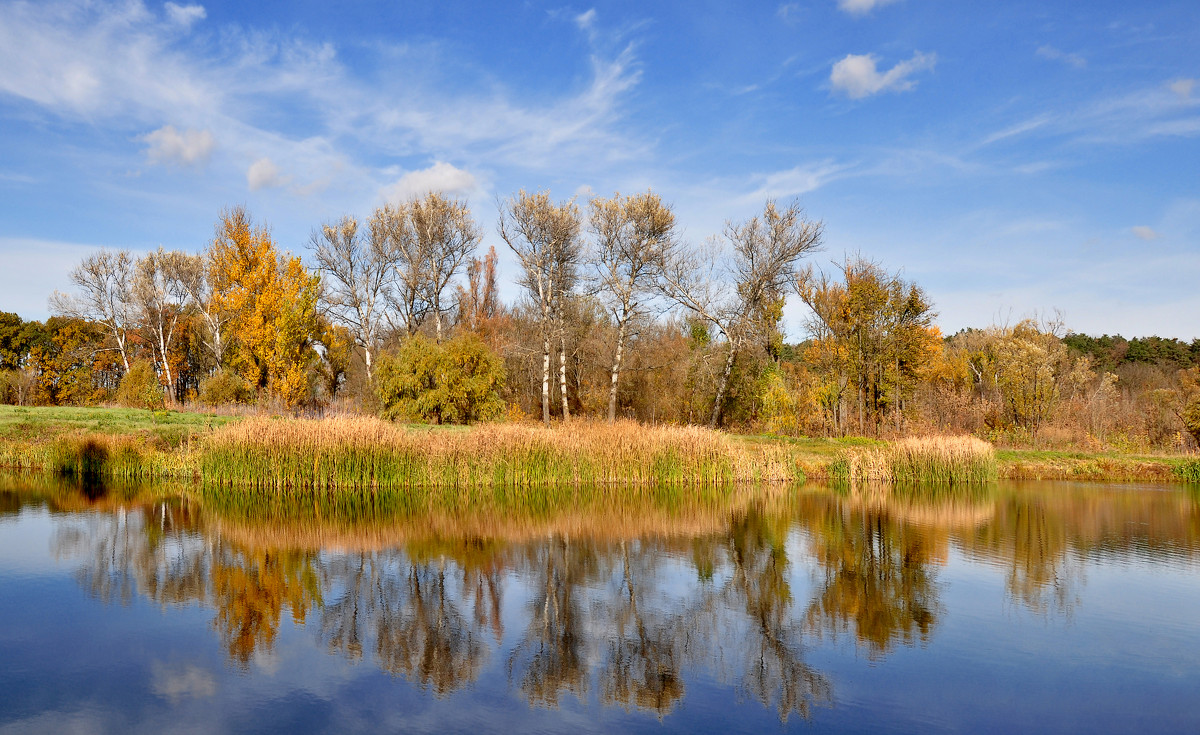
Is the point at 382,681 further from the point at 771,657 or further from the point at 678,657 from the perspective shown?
the point at 771,657

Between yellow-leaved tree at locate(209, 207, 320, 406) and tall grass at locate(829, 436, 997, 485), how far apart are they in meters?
26.7

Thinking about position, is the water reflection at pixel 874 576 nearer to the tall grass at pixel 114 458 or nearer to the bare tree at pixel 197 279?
the tall grass at pixel 114 458

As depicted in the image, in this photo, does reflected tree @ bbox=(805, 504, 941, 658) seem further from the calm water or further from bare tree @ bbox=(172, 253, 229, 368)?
bare tree @ bbox=(172, 253, 229, 368)

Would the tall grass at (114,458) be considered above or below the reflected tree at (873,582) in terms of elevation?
above

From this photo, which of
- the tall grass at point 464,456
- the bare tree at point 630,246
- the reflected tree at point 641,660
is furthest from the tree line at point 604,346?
the reflected tree at point 641,660

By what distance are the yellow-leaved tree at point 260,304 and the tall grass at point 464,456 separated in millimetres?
18116

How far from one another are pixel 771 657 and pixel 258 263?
34.8 meters

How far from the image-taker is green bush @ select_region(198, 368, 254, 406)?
3322 cm

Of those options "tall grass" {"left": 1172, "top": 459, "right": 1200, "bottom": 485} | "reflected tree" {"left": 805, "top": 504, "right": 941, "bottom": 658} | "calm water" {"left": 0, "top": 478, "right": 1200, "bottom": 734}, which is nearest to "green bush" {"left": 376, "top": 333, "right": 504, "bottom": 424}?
"calm water" {"left": 0, "top": 478, "right": 1200, "bottom": 734}

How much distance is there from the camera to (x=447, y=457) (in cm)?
1862

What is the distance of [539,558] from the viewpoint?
37.6ft

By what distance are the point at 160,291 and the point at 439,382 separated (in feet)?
80.9

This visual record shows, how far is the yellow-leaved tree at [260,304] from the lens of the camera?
35375 mm

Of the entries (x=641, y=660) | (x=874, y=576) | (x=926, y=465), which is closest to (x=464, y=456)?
(x=874, y=576)
